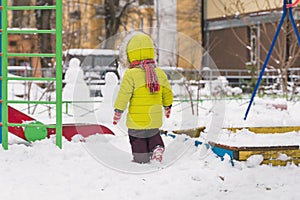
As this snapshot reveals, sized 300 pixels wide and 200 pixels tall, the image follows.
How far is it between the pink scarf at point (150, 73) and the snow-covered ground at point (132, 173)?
0.58 metres

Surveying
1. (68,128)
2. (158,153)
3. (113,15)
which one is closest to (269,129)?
(158,153)

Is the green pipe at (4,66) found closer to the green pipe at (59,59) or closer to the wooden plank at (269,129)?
the green pipe at (59,59)

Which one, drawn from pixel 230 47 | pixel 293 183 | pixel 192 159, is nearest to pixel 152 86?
pixel 192 159

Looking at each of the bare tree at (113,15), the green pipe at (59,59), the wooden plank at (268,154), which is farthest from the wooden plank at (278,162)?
the bare tree at (113,15)

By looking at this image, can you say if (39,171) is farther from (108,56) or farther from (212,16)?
(212,16)

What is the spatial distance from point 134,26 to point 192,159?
16.1m

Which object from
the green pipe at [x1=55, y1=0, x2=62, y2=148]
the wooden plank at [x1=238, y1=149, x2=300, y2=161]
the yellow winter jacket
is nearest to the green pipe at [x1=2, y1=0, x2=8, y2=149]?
the green pipe at [x1=55, y1=0, x2=62, y2=148]

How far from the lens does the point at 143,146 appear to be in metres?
3.95

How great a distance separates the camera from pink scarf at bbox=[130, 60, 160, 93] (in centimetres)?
388

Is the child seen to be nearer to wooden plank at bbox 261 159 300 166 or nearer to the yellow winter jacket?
the yellow winter jacket

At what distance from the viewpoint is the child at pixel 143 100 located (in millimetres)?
3895

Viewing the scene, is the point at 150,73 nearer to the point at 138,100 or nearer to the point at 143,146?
the point at 138,100

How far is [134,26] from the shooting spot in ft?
64.6

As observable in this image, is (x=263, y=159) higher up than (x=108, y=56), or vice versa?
(x=108, y=56)
